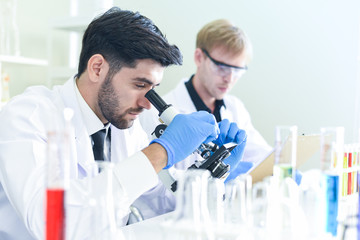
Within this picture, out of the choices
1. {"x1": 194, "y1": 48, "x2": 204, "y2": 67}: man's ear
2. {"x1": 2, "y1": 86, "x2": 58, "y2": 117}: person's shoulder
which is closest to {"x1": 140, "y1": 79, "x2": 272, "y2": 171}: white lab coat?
{"x1": 194, "y1": 48, "x2": 204, "y2": 67}: man's ear

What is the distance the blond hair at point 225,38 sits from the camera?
3103mm

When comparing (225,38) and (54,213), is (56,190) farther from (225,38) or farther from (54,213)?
(225,38)

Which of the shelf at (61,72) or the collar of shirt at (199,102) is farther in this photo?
the shelf at (61,72)

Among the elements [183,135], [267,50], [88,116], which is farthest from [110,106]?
[267,50]

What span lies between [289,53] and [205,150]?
2190 mm

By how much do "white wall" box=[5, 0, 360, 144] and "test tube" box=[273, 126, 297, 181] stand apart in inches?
93.5

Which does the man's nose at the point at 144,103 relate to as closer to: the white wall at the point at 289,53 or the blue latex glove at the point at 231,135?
the blue latex glove at the point at 231,135

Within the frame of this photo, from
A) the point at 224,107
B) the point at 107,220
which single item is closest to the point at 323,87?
the point at 224,107

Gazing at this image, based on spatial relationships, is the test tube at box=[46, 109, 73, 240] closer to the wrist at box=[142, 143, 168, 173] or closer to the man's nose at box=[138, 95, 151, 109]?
the wrist at box=[142, 143, 168, 173]

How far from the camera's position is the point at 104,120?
2070 millimetres

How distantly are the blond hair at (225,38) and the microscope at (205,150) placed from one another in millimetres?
1378

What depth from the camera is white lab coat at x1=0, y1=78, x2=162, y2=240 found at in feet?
4.50

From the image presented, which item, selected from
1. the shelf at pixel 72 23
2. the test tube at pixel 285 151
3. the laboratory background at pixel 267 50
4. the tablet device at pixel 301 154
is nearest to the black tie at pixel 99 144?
the tablet device at pixel 301 154

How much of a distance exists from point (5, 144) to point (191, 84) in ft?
6.65
